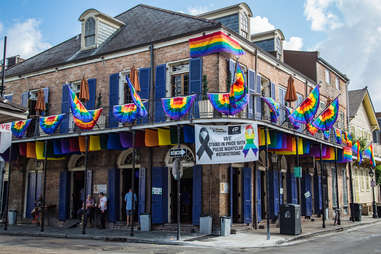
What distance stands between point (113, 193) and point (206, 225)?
4.64 metres

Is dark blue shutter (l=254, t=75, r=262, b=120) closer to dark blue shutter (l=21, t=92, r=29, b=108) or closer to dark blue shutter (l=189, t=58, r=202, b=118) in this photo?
dark blue shutter (l=189, t=58, r=202, b=118)

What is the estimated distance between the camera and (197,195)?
14734mm

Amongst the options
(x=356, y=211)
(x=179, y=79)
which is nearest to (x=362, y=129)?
(x=356, y=211)

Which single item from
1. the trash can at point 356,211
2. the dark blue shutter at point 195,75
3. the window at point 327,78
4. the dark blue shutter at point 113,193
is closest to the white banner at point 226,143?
the dark blue shutter at point 195,75

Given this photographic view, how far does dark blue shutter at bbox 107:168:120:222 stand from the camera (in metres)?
16.7

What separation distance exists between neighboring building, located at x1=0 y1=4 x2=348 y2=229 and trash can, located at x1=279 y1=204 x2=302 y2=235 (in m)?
1.51

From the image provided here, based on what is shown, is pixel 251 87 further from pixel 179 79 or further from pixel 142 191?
pixel 142 191

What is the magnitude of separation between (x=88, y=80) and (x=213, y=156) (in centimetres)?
781

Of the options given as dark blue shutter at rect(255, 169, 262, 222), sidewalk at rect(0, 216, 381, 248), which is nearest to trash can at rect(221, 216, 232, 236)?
sidewalk at rect(0, 216, 381, 248)

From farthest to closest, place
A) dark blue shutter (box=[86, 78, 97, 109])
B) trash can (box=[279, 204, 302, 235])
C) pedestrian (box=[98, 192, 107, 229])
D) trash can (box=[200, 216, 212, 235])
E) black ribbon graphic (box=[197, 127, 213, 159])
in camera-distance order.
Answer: dark blue shutter (box=[86, 78, 97, 109]) → pedestrian (box=[98, 192, 107, 229]) → trash can (box=[279, 204, 302, 235]) → trash can (box=[200, 216, 212, 235]) → black ribbon graphic (box=[197, 127, 213, 159])

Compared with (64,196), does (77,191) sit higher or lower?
higher

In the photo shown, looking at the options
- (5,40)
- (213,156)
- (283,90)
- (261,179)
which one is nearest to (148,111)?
(213,156)

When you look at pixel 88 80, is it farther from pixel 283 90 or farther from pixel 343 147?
pixel 343 147

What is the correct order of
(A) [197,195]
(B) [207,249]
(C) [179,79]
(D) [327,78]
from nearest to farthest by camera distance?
(B) [207,249] < (A) [197,195] < (C) [179,79] < (D) [327,78]
